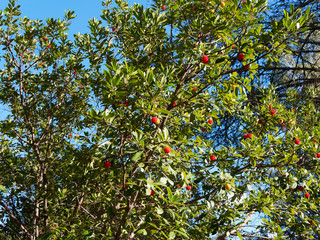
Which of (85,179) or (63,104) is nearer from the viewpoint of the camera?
(85,179)

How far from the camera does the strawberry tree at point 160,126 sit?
2.33 meters

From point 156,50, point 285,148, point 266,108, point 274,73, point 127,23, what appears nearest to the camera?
point 156,50

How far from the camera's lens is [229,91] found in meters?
2.97

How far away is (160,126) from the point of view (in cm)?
280

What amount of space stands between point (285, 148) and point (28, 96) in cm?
373

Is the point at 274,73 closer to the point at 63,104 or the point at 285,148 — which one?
the point at 285,148

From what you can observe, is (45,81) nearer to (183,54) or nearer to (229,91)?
(183,54)

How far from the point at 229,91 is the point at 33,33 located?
3.12 metres

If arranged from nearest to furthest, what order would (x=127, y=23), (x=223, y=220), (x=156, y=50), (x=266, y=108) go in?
(x=223, y=220) → (x=156, y=50) → (x=266, y=108) → (x=127, y=23)

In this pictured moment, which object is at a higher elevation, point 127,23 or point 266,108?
point 127,23

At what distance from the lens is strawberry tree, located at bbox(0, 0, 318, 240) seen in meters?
2.33

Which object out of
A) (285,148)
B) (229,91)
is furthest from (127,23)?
(285,148)

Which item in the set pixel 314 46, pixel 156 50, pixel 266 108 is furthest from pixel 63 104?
pixel 314 46

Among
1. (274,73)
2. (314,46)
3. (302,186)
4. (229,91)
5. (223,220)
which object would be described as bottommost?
(223,220)
